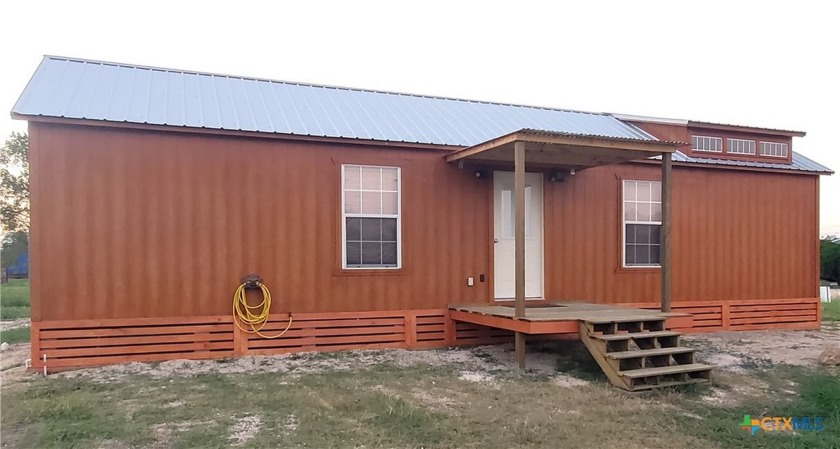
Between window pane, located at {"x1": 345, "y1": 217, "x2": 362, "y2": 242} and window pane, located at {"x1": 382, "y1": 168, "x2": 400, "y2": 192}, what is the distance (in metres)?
0.53

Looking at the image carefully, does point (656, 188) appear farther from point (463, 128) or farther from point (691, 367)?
point (691, 367)

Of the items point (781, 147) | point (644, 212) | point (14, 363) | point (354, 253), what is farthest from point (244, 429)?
point (781, 147)

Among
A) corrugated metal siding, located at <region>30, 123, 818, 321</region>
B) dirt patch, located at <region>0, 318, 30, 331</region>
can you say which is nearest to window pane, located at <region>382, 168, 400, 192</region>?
corrugated metal siding, located at <region>30, 123, 818, 321</region>

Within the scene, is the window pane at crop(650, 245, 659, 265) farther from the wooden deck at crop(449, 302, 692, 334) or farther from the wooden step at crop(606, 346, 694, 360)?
the wooden step at crop(606, 346, 694, 360)

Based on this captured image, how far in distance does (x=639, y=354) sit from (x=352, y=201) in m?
3.56

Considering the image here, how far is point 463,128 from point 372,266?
8.08 ft

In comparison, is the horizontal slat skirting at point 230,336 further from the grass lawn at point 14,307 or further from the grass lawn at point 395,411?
the grass lawn at point 14,307

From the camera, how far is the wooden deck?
5.79 m

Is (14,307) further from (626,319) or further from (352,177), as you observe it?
(626,319)

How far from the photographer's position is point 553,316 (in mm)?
6070

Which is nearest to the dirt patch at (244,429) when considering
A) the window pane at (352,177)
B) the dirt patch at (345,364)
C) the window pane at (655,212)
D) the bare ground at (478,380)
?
the bare ground at (478,380)

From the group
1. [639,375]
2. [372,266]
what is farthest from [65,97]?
[639,375]

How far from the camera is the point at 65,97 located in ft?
20.8

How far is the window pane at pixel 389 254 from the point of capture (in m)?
7.04
